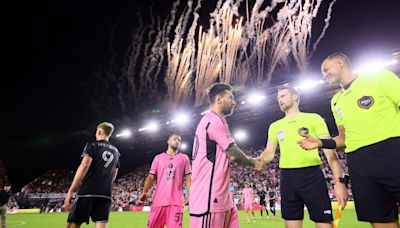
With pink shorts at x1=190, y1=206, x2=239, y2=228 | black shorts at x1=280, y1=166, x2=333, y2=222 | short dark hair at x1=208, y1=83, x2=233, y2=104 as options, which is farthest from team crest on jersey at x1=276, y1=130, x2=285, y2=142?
pink shorts at x1=190, y1=206, x2=239, y2=228

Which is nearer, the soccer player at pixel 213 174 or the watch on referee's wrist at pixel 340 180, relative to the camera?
the soccer player at pixel 213 174

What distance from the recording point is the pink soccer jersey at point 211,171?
10.8 feet

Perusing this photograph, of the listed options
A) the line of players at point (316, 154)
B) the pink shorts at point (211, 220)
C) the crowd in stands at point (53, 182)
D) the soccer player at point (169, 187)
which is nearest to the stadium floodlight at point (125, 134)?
the crowd in stands at point (53, 182)

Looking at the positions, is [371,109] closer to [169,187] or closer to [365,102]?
[365,102]

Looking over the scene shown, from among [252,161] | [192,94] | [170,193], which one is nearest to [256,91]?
[192,94]

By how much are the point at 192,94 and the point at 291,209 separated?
28569mm

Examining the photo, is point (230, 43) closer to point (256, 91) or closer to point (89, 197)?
point (256, 91)

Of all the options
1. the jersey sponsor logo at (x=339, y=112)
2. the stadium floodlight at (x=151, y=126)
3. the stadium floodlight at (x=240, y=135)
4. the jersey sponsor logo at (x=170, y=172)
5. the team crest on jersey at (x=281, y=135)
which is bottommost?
the jersey sponsor logo at (x=170, y=172)

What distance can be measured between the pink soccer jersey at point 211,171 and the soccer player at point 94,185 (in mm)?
2760

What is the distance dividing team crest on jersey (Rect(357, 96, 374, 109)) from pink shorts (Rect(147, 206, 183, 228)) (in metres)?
3.88

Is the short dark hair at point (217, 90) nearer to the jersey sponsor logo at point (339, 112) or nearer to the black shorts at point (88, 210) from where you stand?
the jersey sponsor logo at point (339, 112)

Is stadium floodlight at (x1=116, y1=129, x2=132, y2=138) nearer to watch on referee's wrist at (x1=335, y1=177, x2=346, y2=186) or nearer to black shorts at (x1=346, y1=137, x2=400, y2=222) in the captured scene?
watch on referee's wrist at (x1=335, y1=177, x2=346, y2=186)

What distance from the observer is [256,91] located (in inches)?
1213

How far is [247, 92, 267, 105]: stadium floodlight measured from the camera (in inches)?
1211
